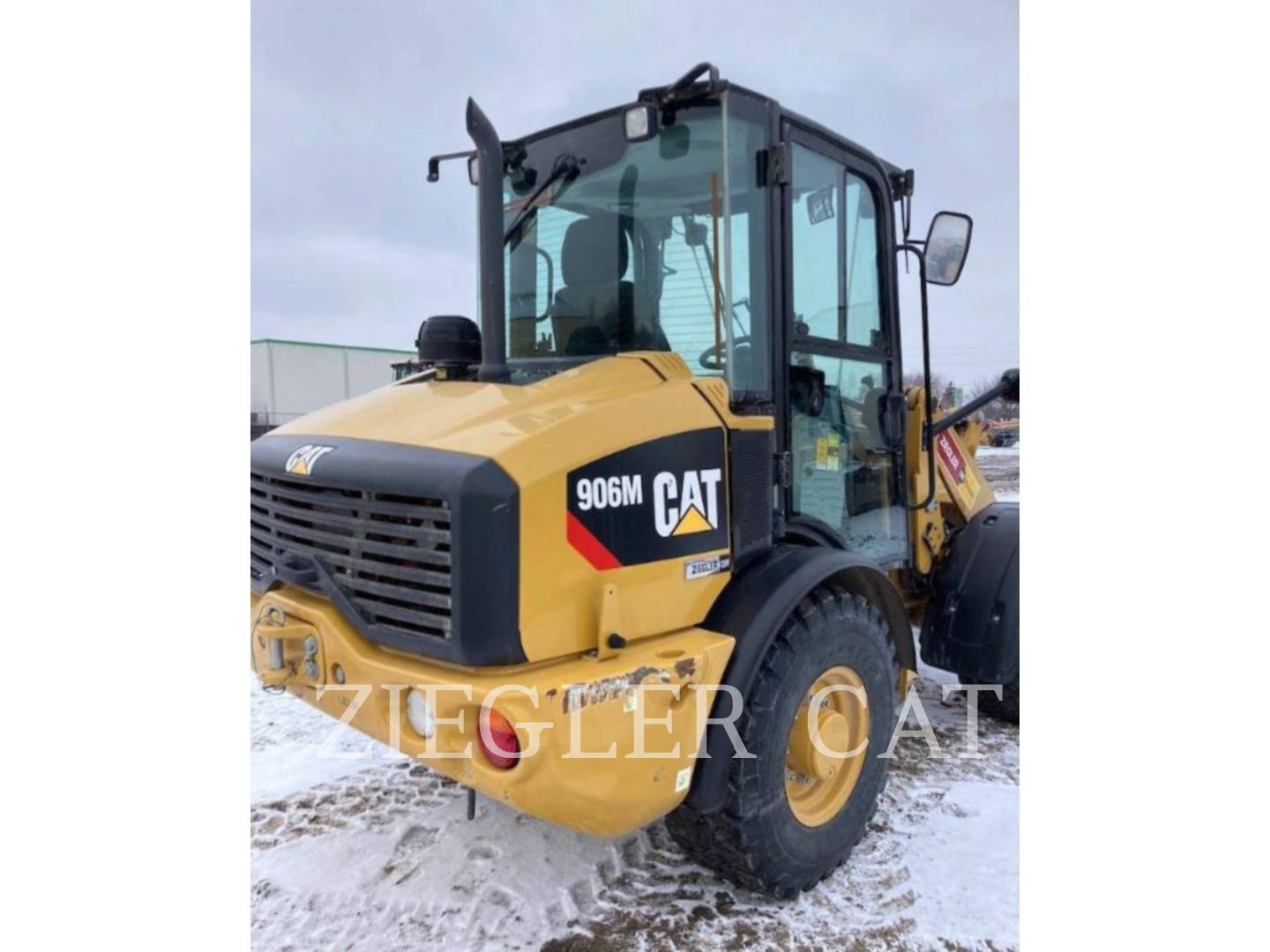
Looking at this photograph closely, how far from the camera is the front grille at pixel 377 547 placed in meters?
2.03

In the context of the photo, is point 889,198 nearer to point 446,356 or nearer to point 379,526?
point 446,356

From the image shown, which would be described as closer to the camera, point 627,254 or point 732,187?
point 732,187

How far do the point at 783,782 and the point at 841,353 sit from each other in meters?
1.56

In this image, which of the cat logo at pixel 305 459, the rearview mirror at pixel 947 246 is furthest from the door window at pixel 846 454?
the cat logo at pixel 305 459

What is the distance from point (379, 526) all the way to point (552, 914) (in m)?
1.34

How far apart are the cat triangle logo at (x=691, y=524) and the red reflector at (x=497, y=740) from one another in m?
0.69

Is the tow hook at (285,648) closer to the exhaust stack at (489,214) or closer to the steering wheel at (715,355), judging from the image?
the exhaust stack at (489,214)

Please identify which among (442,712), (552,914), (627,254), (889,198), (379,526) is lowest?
(552,914)

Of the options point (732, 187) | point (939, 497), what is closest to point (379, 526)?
point (732, 187)

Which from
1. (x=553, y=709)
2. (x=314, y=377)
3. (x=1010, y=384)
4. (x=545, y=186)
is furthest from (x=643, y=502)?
(x=314, y=377)

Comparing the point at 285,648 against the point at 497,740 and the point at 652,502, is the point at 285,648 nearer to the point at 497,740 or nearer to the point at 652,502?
the point at 497,740

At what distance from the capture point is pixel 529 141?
3078 mm

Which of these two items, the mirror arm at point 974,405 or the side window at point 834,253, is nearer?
the side window at point 834,253
